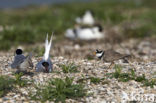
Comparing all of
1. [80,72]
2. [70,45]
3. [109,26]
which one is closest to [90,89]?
[80,72]

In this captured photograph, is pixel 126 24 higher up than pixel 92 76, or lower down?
higher up

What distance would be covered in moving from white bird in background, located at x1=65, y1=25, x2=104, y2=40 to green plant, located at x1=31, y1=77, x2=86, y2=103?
8110mm

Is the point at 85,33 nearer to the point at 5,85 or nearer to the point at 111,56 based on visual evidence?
the point at 111,56

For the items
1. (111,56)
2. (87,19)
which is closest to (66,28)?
(87,19)

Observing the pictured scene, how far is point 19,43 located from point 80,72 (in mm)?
6960

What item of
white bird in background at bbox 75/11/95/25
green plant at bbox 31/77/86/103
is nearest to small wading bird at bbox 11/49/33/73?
green plant at bbox 31/77/86/103

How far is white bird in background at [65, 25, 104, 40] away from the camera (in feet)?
46.6

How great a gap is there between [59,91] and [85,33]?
28.3ft

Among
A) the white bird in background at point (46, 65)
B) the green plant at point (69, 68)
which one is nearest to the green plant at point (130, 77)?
the green plant at point (69, 68)

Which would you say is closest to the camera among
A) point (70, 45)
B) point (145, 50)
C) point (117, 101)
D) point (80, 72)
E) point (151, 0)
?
point (117, 101)

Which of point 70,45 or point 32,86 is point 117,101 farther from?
point 70,45

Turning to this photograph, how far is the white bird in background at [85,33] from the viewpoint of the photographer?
14.2m

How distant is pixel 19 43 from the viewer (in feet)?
44.6

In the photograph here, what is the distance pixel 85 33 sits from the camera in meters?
14.4
